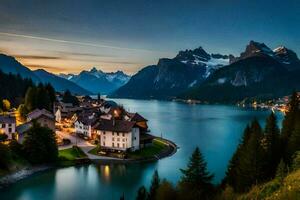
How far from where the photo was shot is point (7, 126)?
213ft

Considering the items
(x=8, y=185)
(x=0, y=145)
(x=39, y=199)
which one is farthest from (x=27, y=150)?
(x=39, y=199)

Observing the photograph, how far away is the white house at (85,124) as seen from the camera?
250 ft

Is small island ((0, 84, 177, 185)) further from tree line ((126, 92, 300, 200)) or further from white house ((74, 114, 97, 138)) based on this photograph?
tree line ((126, 92, 300, 200))

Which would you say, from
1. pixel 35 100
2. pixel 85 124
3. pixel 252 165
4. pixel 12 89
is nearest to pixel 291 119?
pixel 252 165

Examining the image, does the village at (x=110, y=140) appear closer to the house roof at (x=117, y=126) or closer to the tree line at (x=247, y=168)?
the house roof at (x=117, y=126)

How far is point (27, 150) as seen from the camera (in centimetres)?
5631

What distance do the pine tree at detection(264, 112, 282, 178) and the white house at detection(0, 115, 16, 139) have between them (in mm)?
44669

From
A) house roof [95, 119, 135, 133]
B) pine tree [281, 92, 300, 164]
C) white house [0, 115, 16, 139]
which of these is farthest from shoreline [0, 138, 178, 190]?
pine tree [281, 92, 300, 164]

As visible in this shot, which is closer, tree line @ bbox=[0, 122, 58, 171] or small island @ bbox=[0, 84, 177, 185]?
small island @ bbox=[0, 84, 177, 185]

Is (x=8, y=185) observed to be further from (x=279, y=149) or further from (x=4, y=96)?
(x=4, y=96)

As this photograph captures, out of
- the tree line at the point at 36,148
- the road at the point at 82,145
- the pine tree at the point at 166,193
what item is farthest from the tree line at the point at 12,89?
the pine tree at the point at 166,193

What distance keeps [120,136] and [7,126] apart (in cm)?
1964

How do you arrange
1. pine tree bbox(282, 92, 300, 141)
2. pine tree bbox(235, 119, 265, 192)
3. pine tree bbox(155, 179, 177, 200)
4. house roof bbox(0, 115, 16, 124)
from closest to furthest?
pine tree bbox(155, 179, 177, 200)
pine tree bbox(235, 119, 265, 192)
pine tree bbox(282, 92, 300, 141)
house roof bbox(0, 115, 16, 124)

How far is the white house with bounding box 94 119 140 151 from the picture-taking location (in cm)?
6438
